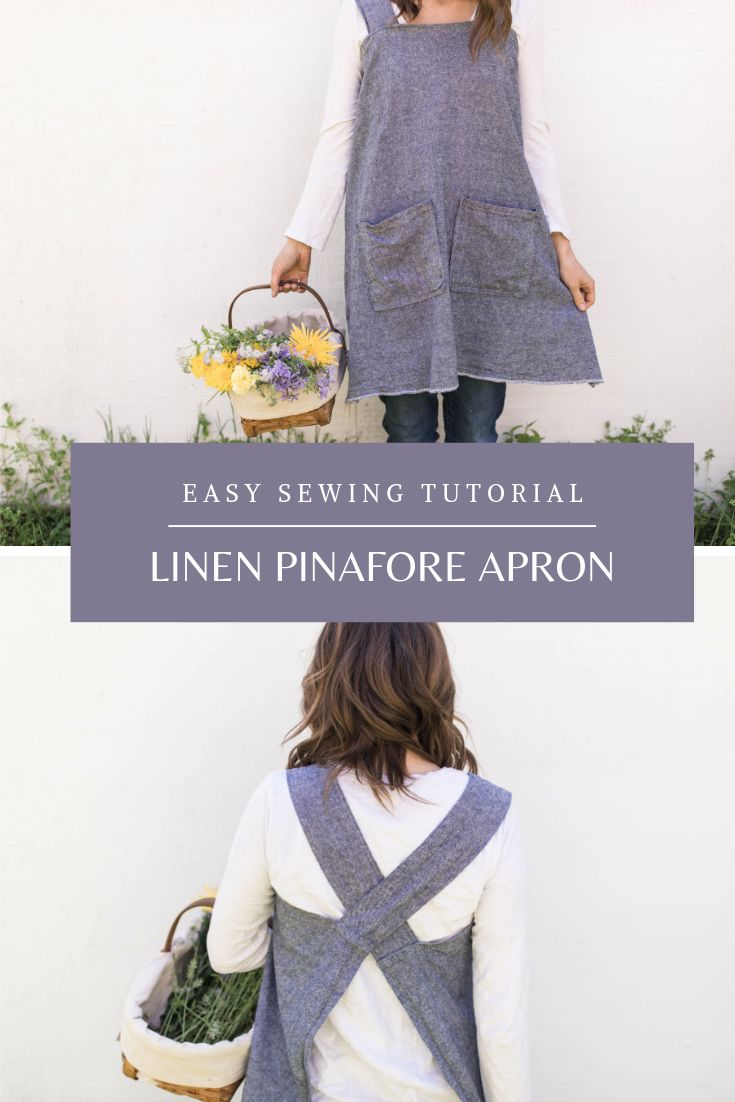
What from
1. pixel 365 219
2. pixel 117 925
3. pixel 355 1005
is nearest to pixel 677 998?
pixel 355 1005

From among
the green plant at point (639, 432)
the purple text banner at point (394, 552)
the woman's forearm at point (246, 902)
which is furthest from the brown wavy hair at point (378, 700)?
the green plant at point (639, 432)

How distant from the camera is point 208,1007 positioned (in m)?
1.91

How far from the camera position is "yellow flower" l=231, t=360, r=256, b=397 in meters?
2.45

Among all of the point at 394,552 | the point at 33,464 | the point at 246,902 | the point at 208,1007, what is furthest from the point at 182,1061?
the point at 33,464

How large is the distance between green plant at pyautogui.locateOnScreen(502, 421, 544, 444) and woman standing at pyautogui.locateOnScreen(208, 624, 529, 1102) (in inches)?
60.4

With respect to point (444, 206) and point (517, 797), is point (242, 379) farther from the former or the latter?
point (517, 797)

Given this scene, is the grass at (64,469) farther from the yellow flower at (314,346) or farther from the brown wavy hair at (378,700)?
the brown wavy hair at (378,700)

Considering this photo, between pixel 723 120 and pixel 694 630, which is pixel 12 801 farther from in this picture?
pixel 723 120

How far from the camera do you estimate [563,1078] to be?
7.80ft

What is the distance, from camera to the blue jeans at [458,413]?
2.70m

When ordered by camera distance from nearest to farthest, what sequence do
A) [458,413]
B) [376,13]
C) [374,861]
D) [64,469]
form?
1. [374,861]
2. [376,13]
3. [458,413]
4. [64,469]

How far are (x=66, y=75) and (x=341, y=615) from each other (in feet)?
6.62

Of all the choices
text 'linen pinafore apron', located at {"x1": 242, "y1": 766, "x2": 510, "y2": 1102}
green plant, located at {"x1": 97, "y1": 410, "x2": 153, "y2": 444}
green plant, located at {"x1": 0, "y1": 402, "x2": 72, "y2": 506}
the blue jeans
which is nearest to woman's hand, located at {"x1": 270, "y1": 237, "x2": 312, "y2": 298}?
the blue jeans

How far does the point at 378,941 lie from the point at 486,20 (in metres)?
1.93
